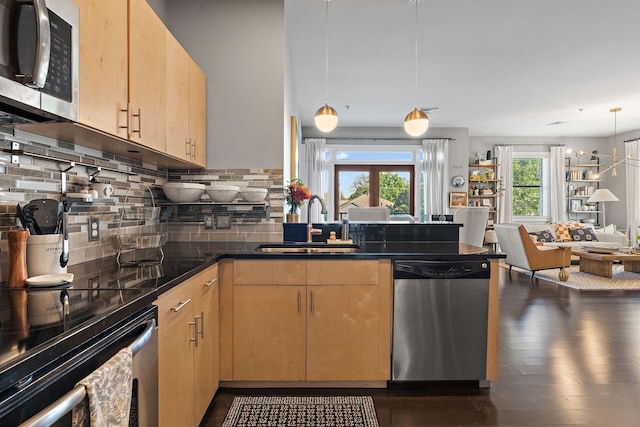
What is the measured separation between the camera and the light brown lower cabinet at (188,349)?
1.41m

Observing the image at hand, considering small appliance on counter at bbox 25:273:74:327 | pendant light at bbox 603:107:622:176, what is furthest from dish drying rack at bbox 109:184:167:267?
pendant light at bbox 603:107:622:176

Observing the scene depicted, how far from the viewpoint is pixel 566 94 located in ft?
19.3

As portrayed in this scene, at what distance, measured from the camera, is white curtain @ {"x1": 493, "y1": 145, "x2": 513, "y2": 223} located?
8969mm

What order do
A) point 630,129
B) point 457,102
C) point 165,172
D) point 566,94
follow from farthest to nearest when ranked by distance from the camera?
point 630,129
point 457,102
point 566,94
point 165,172

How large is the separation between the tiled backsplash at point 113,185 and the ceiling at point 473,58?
1.78 meters

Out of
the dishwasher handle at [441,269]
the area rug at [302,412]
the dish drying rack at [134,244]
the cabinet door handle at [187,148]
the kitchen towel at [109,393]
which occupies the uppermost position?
the cabinet door handle at [187,148]

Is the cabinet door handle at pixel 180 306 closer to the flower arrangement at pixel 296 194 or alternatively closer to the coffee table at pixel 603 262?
the flower arrangement at pixel 296 194

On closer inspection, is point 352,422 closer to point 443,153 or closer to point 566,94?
point 566,94

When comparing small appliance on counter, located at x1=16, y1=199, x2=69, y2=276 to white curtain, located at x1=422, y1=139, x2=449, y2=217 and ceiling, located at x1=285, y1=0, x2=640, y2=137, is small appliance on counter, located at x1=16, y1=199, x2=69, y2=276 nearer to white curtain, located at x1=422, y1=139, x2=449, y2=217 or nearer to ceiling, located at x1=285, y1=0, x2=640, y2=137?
ceiling, located at x1=285, y1=0, x2=640, y2=137

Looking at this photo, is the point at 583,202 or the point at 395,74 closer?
the point at 395,74

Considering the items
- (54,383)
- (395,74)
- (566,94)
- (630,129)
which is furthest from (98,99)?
(630,129)

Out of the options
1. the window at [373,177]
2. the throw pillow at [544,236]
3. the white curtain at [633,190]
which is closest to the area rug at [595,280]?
the throw pillow at [544,236]

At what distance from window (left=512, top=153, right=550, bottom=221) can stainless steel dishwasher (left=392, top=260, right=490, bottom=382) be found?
7944mm

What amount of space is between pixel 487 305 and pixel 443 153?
262 inches
